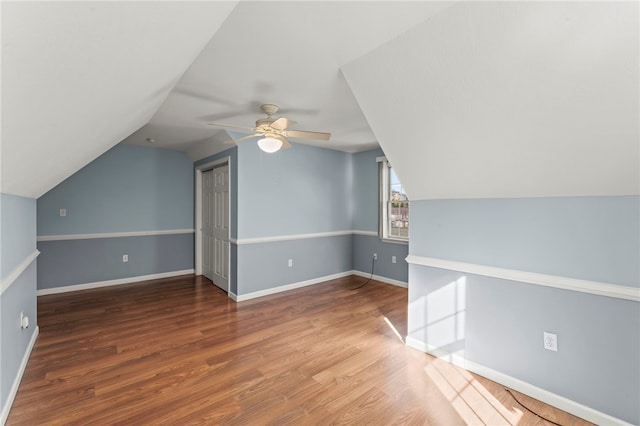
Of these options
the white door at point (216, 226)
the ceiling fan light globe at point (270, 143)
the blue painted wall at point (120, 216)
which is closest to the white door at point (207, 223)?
the white door at point (216, 226)

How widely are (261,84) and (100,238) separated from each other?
13.1ft

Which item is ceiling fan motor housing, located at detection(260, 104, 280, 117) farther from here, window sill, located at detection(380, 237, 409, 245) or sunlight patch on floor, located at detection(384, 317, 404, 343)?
window sill, located at detection(380, 237, 409, 245)

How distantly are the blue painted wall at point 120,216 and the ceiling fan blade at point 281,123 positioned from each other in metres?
3.48

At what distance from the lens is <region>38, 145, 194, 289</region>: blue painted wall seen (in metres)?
4.29

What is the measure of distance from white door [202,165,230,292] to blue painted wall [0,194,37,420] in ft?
7.08

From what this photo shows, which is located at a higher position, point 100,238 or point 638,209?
point 638,209

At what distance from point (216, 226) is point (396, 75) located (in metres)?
3.83

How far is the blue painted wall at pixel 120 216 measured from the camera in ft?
14.1

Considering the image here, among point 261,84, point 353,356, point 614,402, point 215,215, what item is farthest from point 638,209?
point 215,215

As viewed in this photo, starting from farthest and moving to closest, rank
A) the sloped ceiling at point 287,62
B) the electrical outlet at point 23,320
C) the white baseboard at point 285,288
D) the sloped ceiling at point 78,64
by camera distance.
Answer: the white baseboard at point 285,288, the electrical outlet at point 23,320, the sloped ceiling at point 287,62, the sloped ceiling at point 78,64

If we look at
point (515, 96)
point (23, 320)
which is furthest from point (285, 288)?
point (515, 96)

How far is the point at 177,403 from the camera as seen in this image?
6.33 ft

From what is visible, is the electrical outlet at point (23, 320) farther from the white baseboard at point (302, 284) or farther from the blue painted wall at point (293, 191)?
the blue painted wall at point (293, 191)

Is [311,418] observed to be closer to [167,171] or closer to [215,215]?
[215,215]
